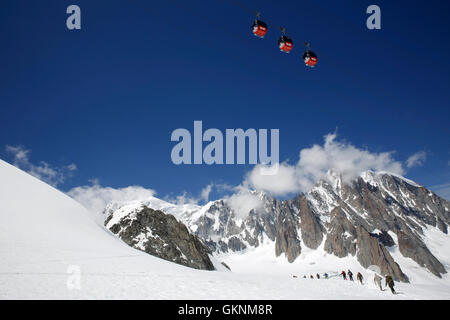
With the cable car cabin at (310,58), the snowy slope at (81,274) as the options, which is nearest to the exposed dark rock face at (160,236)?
the snowy slope at (81,274)

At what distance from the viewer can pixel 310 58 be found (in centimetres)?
1956

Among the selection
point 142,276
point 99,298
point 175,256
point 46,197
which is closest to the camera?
point 99,298

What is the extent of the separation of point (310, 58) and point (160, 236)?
1591 inches

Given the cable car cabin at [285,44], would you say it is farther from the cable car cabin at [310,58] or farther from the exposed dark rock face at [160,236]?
the exposed dark rock face at [160,236]

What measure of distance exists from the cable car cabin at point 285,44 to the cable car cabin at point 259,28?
4.57ft

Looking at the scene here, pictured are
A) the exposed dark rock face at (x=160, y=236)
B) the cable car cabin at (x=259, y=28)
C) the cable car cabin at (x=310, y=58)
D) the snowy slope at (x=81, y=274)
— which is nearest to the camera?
the snowy slope at (x=81, y=274)

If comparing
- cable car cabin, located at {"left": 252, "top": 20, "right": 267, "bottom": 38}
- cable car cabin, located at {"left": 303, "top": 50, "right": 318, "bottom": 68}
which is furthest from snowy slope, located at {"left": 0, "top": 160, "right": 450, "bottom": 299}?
cable car cabin, located at {"left": 252, "top": 20, "right": 267, "bottom": 38}

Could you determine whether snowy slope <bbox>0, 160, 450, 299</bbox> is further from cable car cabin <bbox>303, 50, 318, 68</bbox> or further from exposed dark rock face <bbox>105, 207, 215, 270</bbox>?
exposed dark rock face <bbox>105, 207, 215, 270</bbox>

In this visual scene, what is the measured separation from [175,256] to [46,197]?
2252 cm

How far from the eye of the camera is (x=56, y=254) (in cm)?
1652

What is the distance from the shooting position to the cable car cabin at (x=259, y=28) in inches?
723
